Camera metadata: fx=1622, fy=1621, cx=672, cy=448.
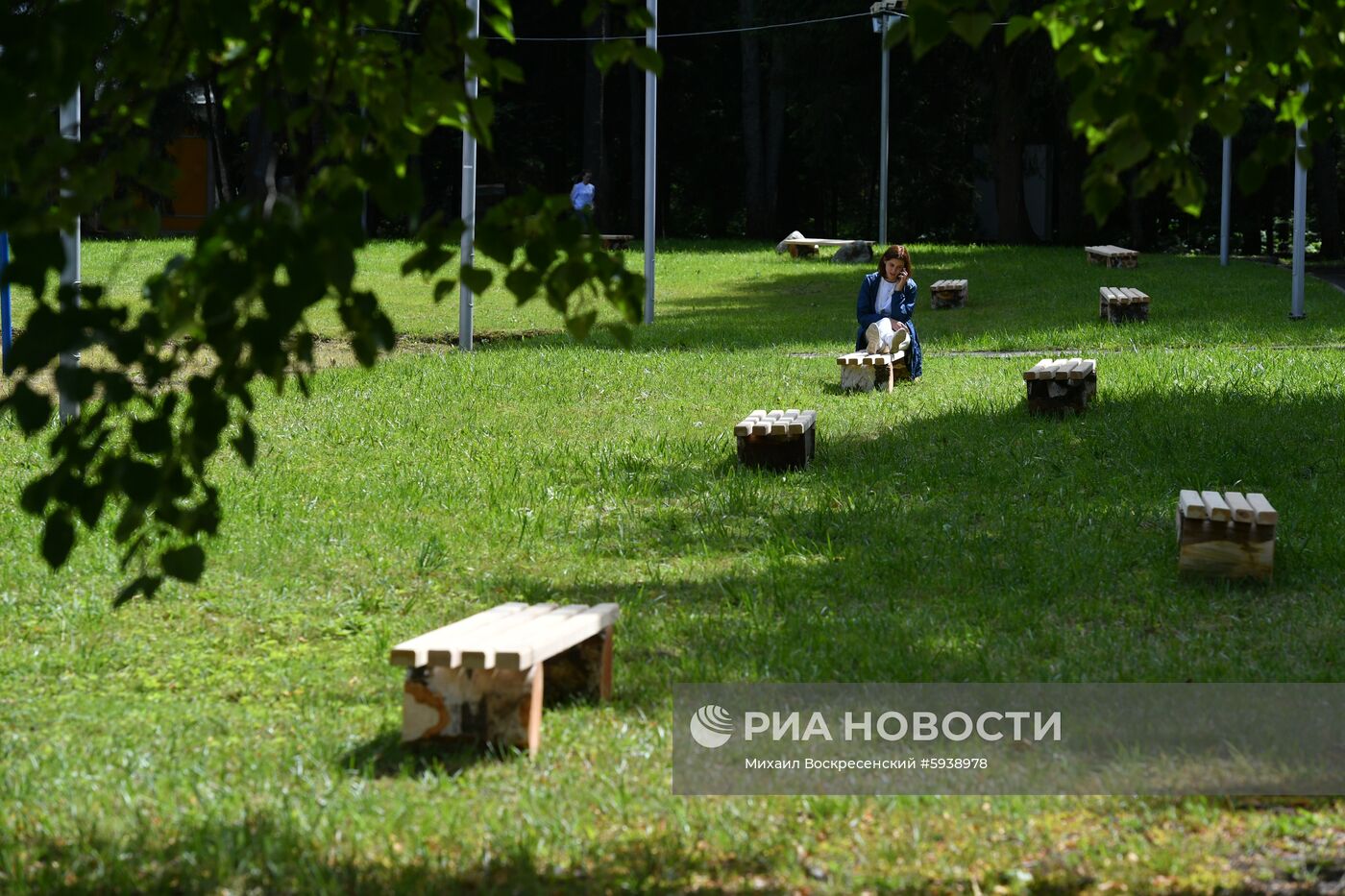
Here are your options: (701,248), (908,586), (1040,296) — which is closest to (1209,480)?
(908,586)

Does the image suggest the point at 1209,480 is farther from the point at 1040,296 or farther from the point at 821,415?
the point at 1040,296

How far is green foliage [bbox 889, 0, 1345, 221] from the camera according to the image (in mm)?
3682

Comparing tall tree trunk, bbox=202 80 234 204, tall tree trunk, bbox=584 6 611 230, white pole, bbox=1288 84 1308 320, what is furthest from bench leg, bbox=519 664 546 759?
tall tree trunk, bbox=584 6 611 230

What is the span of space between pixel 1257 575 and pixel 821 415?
5.30 meters

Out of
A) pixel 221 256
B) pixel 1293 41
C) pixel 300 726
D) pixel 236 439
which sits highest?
pixel 1293 41

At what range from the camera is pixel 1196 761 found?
4.80 metres

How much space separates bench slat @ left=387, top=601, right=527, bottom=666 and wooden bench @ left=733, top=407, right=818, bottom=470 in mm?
4445

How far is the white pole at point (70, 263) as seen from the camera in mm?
3158

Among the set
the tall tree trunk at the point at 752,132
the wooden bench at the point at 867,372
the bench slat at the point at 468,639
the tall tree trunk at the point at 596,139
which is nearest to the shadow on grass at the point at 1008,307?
the wooden bench at the point at 867,372

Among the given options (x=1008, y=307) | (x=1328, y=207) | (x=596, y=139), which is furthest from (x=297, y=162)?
(x=1328, y=207)

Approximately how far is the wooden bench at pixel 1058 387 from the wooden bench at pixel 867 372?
6.25 feet

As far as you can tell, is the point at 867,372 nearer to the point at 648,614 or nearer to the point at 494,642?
the point at 648,614

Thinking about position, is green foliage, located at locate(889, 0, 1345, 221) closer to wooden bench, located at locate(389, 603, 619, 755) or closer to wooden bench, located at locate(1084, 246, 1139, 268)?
wooden bench, located at locate(389, 603, 619, 755)

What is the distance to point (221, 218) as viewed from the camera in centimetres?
324
